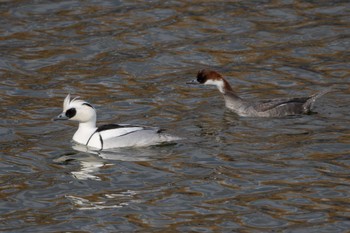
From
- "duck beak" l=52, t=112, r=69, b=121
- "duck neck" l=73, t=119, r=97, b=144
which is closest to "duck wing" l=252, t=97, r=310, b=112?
"duck neck" l=73, t=119, r=97, b=144

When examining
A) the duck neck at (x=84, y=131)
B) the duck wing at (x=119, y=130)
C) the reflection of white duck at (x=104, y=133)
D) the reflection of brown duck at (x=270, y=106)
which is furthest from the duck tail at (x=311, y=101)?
the duck neck at (x=84, y=131)

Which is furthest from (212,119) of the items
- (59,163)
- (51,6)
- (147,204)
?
(51,6)

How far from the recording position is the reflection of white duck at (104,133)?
49.1 ft

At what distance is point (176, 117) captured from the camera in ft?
53.8

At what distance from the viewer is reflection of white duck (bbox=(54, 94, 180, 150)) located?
49.1 feet

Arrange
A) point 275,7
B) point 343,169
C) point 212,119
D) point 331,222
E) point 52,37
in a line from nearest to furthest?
point 331,222
point 343,169
point 212,119
point 52,37
point 275,7

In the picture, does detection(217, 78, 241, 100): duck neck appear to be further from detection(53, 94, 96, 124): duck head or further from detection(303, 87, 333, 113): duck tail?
detection(53, 94, 96, 124): duck head

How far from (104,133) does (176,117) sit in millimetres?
1735

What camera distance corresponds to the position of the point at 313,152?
1426cm

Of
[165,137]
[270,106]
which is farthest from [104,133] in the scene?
[270,106]

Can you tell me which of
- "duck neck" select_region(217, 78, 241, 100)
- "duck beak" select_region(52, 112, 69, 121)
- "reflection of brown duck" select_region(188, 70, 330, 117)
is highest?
"duck beak" select_region(52, 112, 69, 121)

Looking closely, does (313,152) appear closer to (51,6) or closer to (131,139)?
(131,139)

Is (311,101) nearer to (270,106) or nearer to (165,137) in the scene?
(270,106)

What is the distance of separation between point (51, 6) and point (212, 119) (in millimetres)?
6258
